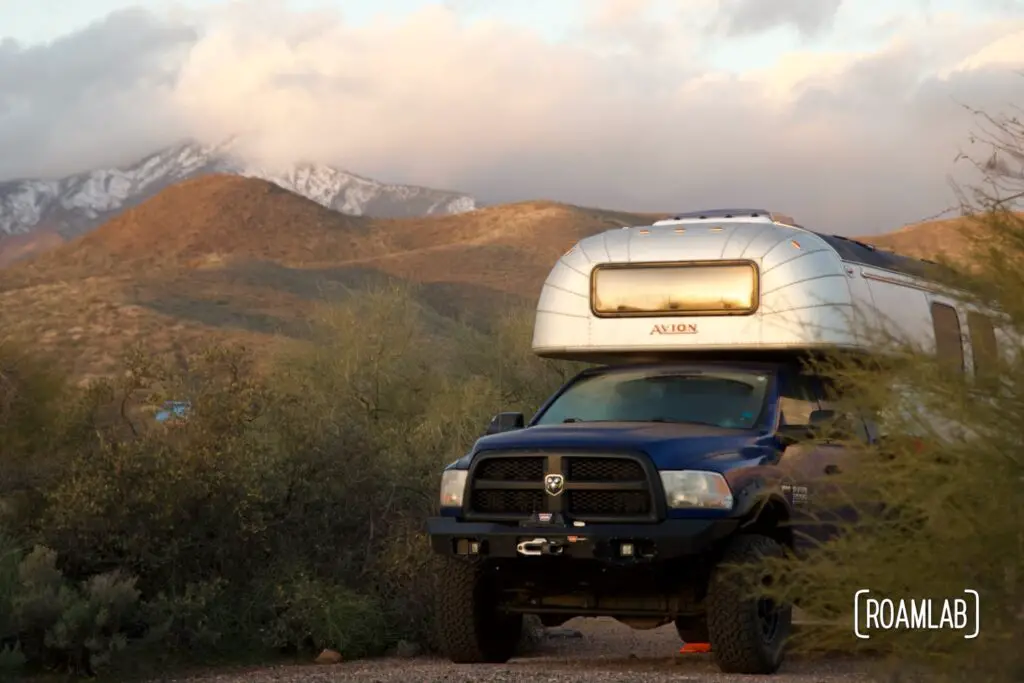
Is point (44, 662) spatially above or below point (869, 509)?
below

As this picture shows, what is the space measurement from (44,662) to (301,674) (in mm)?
1925

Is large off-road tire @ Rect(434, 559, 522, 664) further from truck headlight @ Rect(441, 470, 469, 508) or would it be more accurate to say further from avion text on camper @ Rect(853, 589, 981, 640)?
avion text on camper @ Rect(853, 589, 981, 640)

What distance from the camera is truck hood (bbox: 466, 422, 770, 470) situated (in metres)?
9.70

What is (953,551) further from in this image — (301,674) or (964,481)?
(301,674)

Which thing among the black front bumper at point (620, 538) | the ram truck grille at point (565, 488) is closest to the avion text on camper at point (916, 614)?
the black front bumper at point (620, 538)

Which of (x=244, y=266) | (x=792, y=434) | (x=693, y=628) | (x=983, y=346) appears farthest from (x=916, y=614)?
(x=244, y=266)

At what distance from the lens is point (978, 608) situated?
6.62 meters

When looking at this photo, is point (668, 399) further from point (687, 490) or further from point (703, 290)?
point (687, 490)

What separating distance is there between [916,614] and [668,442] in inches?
125

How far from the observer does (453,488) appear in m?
10.4

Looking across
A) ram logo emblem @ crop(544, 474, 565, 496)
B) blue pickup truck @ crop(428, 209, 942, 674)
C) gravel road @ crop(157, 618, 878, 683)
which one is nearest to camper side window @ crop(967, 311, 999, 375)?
blue pickup truck @ crop(428, 209, 942, 674)

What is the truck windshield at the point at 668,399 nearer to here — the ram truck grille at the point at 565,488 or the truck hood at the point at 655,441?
the truck hood at the point at 655,441

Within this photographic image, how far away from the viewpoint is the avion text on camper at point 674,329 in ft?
36.8

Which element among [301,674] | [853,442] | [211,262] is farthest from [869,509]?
[211,262]
